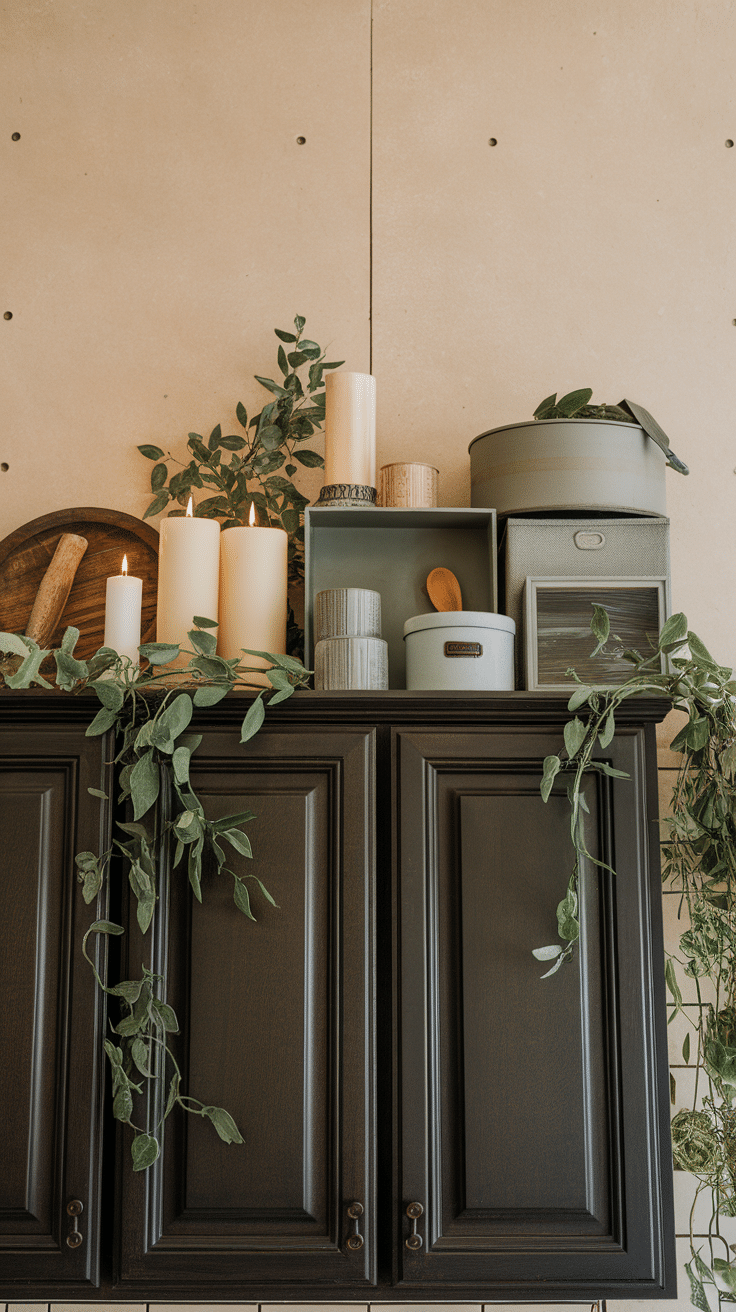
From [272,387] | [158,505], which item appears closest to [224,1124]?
[158,505]

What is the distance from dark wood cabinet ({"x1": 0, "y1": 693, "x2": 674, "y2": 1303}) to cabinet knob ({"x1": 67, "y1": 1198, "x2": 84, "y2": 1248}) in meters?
0.01

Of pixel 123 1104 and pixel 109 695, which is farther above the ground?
pixel 109 695

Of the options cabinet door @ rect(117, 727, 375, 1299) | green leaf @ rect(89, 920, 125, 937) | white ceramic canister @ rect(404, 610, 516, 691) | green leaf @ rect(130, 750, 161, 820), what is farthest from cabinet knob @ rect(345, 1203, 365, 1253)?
white ceramic canister @ rect(404, 610, 516, 691)

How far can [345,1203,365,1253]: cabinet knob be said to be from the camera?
1.13 m

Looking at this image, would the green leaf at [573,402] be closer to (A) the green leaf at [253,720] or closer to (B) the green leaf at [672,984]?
(A) the green leaf at [253,720]

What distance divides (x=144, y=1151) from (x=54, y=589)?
0.85 meters

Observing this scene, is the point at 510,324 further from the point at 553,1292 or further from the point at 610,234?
the point at 553,1292

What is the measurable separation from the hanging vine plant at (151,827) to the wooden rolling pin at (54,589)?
0.31m

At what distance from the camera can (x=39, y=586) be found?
1.57 meters

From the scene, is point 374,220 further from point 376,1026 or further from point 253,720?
point 376,1026

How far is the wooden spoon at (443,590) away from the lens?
151cm

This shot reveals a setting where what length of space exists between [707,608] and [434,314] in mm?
692

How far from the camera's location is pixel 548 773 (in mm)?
1165

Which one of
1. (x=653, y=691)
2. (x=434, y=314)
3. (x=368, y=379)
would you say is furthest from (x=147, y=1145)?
(x=434, y=314)
